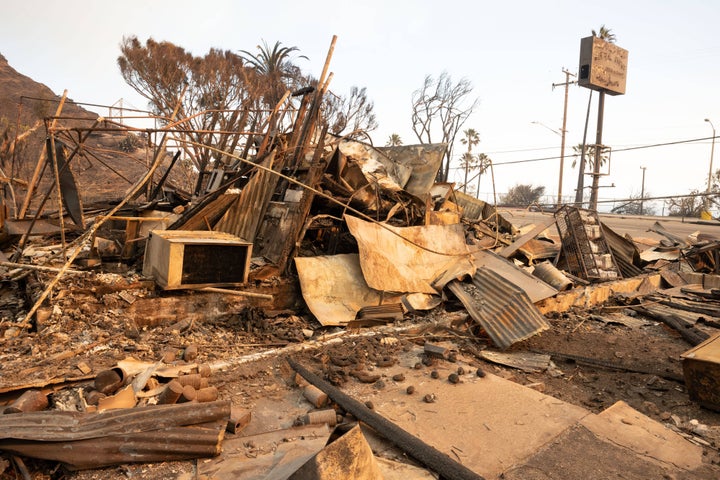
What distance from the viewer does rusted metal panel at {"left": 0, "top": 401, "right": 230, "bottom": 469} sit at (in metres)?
2.52

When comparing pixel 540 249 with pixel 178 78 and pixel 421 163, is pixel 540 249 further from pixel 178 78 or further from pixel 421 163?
pixel 178 78

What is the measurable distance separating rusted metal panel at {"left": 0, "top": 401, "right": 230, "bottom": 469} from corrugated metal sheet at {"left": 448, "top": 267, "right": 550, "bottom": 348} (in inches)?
143

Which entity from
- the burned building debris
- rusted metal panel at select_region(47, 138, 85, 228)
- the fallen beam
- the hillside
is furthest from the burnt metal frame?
the hillside

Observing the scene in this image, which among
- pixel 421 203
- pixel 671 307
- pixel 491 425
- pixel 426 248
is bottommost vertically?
pixel 491 425

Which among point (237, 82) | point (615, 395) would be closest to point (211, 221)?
point (615, 395)

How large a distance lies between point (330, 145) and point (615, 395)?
18.6 ft

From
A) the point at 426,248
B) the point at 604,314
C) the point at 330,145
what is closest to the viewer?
the point at 426,248

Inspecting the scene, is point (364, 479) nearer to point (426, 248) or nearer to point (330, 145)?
point (426, 248)

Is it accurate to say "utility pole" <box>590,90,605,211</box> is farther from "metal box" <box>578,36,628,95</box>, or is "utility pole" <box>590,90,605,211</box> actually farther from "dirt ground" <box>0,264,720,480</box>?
"dirt ground" <box>0,264,720,480</box>

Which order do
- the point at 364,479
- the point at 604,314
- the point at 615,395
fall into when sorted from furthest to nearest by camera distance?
1. the point at 604,314
2. the point at 615,395
3. the point at 364,479

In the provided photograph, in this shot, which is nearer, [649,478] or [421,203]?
[649,478]

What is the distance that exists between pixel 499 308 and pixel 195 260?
395 cm

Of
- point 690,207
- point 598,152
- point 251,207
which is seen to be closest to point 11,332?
point 251,207

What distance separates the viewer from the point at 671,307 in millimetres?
7469
